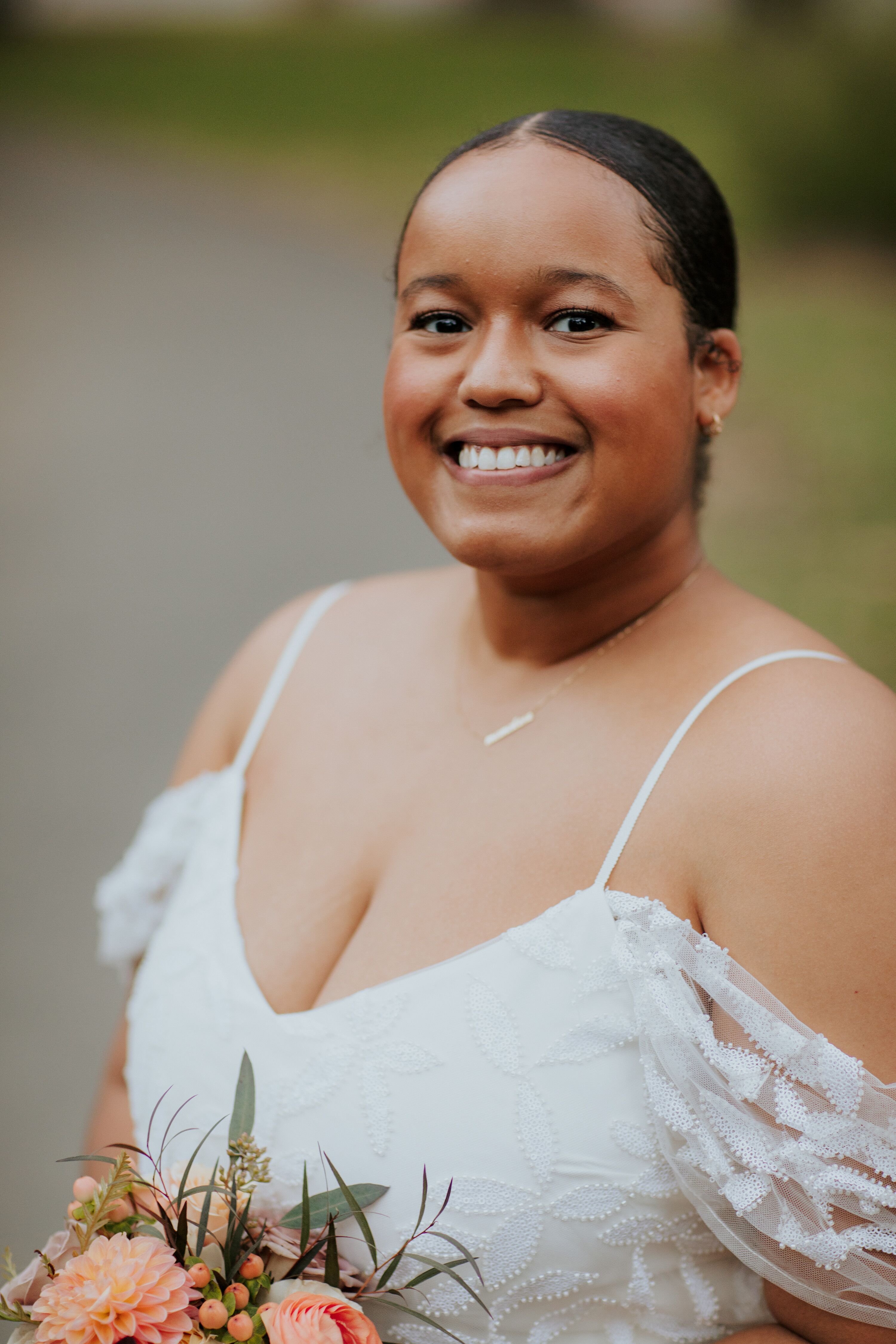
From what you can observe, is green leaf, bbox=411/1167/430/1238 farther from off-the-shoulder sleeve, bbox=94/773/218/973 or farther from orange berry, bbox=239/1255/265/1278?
off-the-shoulder sleeve, bbox=94/773/218/973

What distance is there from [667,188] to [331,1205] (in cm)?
136

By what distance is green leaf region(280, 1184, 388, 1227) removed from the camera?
146 cm

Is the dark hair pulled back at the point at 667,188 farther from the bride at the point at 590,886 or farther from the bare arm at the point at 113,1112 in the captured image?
the bare arm at the point at 113,1112

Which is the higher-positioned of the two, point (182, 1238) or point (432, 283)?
point (432, 283)

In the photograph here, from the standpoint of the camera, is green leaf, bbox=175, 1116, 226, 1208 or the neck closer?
green leaf, bbox=175, 1116, 226, 1208

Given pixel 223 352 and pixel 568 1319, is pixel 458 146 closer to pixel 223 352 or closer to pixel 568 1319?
pixel 568 1319

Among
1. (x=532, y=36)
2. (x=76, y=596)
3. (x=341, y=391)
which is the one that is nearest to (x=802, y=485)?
(x=341, y=391)

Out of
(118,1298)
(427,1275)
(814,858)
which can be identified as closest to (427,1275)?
(427,1275)

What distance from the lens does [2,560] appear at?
6688mm

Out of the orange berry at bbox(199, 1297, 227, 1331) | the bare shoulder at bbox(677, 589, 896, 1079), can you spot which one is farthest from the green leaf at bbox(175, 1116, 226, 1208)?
the bare shoulder at bbox(677, 589, 896, 1079)

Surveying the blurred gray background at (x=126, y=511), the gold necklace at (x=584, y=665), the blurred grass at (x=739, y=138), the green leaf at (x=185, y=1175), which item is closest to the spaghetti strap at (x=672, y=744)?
the gold necklace at (x=584, y=665)

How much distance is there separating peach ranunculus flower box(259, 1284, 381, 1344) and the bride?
188 millimetres

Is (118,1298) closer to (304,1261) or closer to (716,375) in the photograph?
(304,1261)

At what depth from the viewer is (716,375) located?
167 cm
